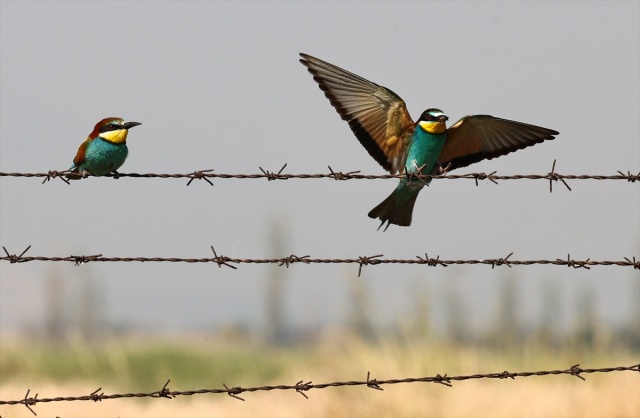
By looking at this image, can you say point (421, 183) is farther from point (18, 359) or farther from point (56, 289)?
point (56, 289)

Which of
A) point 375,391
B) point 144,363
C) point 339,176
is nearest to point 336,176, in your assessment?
point 339,176

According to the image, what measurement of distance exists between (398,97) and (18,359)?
9.68 metres

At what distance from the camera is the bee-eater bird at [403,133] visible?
6.81 m

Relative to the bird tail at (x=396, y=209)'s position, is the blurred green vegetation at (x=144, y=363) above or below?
below

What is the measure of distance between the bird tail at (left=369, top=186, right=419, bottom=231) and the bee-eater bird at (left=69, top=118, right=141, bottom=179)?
1.80m

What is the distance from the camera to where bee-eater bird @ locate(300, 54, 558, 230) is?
681 centimetres

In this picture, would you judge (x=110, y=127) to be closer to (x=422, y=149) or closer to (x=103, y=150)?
(x=103, y=150)

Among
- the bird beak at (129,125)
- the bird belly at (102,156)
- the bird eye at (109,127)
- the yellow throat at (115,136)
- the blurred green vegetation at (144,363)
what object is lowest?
the blurred green vegetation at (144,363)

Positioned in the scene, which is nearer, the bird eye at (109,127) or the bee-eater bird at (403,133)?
the bird eye at (109,127)

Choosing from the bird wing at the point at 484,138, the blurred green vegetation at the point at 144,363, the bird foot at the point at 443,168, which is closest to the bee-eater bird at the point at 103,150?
the bird foot at the point at 443,168

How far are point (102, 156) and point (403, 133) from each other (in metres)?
2.13

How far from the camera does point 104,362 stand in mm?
13656

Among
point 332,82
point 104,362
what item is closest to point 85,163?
point 332,82

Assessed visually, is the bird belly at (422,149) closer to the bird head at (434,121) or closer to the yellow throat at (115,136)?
the bird head at (434,121)
